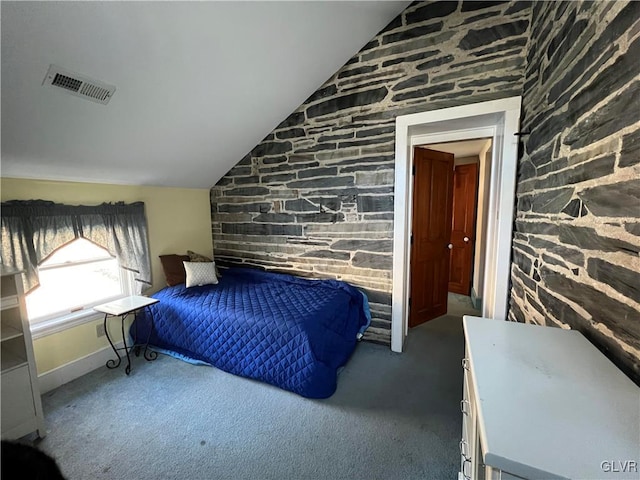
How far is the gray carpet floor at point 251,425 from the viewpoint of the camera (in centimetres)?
159

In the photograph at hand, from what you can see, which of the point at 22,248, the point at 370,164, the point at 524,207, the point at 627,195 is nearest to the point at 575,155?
the point at 627,195

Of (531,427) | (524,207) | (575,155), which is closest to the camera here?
(531,427)

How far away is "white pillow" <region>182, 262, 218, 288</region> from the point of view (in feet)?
10.2

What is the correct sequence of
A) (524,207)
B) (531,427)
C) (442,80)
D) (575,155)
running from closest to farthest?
(531,427) < (575,155) < (524,207) < (442,80)

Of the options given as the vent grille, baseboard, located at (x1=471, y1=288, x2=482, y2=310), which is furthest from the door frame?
the vent grille

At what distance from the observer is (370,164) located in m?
2.77

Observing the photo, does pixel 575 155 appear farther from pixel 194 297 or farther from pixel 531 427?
pixel 194 297

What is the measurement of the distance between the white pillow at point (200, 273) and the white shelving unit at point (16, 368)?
55.0 inches

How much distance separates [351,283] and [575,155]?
2111 millimetres

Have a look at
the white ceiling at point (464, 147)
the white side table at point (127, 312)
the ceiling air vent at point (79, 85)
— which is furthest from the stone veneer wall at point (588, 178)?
the white side table at point (127, 312)

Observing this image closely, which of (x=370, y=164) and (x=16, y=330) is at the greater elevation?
(x=370, y=164)

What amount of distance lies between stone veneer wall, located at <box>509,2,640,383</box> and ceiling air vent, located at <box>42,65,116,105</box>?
2590 millimetres

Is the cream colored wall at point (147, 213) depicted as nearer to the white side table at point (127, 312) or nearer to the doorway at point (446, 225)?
the white side table at point (127, 312)

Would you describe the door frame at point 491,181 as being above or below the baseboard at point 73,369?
above
